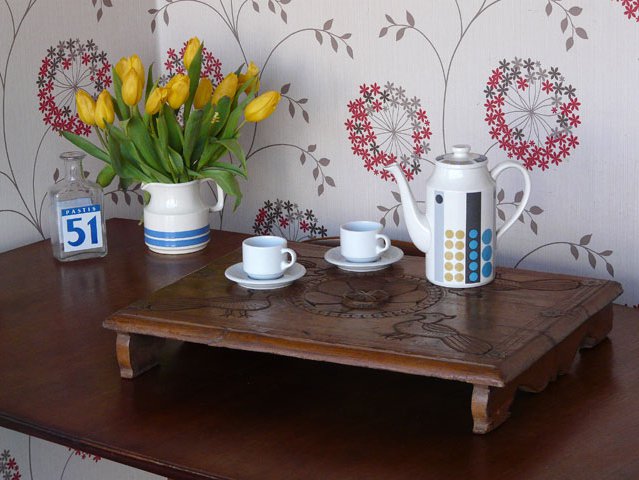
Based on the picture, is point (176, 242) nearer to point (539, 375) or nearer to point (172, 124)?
point (172, 124)

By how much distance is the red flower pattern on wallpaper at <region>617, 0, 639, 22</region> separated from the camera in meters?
1.36

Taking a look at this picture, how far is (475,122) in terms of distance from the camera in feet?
5.09

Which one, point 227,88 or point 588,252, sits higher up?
point 227,88

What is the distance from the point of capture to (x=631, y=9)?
1361mm

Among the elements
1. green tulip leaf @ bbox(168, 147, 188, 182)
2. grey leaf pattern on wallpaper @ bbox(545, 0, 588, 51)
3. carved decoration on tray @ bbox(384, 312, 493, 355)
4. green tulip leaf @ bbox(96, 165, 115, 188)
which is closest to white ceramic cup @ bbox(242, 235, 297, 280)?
carved decoration on tray @ bbox(384, 312, 493, 355)

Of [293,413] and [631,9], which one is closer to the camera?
[293,413]

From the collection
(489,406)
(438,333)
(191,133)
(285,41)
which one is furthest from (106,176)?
(489,406)

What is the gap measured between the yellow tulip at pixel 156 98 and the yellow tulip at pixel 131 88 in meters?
0.02

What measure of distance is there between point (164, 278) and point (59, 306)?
0.17 metres

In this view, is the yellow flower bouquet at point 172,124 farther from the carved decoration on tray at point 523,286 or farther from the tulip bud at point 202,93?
the carved decoration on tray at point 523,286

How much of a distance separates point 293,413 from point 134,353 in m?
0.22

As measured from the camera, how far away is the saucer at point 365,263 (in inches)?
52.8

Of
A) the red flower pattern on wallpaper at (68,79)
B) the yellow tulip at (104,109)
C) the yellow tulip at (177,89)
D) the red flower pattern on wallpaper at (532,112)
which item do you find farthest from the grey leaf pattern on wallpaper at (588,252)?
the red flower pattern on wallpaper at (68,79)

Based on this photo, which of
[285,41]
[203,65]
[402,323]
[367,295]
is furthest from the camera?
[203,65]
